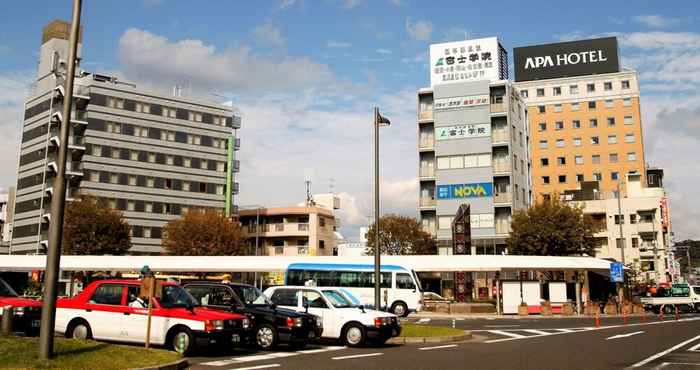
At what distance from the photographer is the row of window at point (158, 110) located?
7600cm

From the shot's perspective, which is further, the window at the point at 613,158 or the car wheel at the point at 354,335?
the window at the point at 613,158

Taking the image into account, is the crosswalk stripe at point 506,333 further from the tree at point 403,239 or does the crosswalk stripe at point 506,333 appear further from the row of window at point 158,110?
the row of window at point 158,110

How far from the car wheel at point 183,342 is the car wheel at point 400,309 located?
72.4ft

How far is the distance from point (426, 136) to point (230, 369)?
5816cm

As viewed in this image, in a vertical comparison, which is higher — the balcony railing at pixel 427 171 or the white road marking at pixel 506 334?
the balcony railing at pixel 427 171

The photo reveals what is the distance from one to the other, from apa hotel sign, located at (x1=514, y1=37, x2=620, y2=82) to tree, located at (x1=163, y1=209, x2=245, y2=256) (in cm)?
5883

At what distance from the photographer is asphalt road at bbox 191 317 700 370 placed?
543 inches

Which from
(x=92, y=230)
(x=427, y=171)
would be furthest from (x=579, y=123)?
(x=92, y=230)

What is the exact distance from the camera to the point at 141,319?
601 inches

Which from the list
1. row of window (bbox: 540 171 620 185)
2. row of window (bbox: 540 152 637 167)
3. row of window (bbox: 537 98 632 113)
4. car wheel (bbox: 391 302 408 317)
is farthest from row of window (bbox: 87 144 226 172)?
row of window (bbox: 537 98 632 113)

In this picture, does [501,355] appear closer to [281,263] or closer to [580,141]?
[281,263]

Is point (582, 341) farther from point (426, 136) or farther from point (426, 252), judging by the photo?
point (426, 136)

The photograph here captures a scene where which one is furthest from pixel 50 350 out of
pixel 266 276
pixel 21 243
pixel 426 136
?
pixel 21 243

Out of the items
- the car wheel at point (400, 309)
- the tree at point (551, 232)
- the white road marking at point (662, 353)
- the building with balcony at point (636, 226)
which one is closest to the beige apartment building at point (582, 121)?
the building with balcony at point (636, 226)
